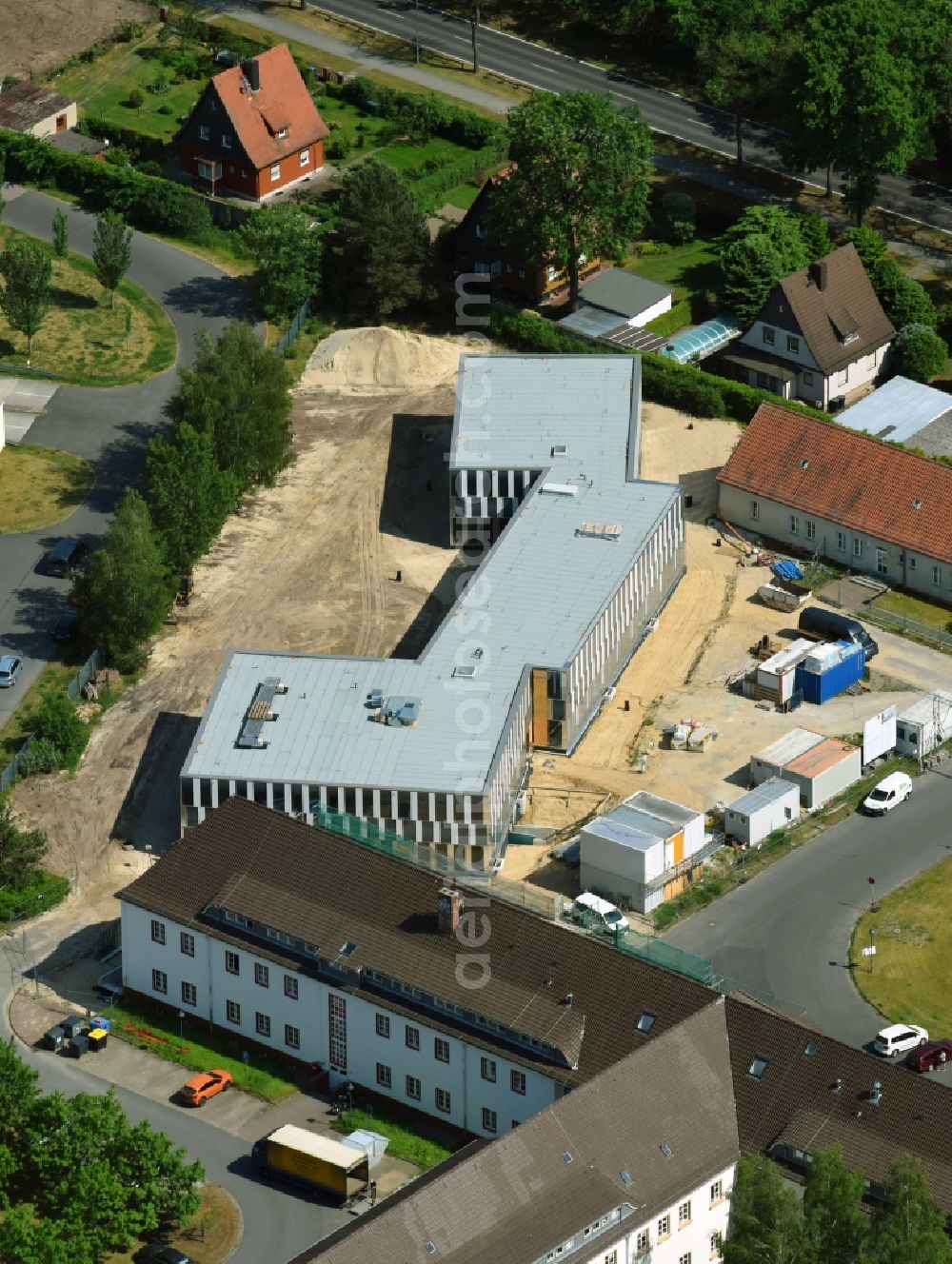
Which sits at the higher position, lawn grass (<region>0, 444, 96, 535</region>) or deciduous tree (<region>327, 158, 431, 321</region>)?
deciduous tree (<region>327, 158, 431, 321</region>)

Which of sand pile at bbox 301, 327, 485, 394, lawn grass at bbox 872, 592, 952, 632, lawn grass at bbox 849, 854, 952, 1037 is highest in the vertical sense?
sand pile at bbox 301, 327, 485, 394

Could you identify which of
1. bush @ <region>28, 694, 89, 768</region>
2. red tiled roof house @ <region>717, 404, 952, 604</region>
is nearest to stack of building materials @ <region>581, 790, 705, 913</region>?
bush @ <region>28, 694, 89, 768</region>

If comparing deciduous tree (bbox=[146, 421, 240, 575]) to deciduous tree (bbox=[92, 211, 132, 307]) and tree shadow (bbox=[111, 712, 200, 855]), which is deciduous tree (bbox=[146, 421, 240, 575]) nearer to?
tree shadow (bbox=[111, 712, 200, 855])

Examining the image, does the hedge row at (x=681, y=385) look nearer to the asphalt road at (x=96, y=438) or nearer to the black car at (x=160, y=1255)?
the asphalt road at (x=96, y=438)

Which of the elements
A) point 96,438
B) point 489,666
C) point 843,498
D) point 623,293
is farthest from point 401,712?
point 623,293

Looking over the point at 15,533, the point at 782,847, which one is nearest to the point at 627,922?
the point at 782,847

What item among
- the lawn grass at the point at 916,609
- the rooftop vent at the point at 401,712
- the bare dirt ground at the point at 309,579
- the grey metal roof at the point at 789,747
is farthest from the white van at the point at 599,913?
the lawn grass at the point at 916,609

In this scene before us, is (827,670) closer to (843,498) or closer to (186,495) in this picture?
(843,498)
